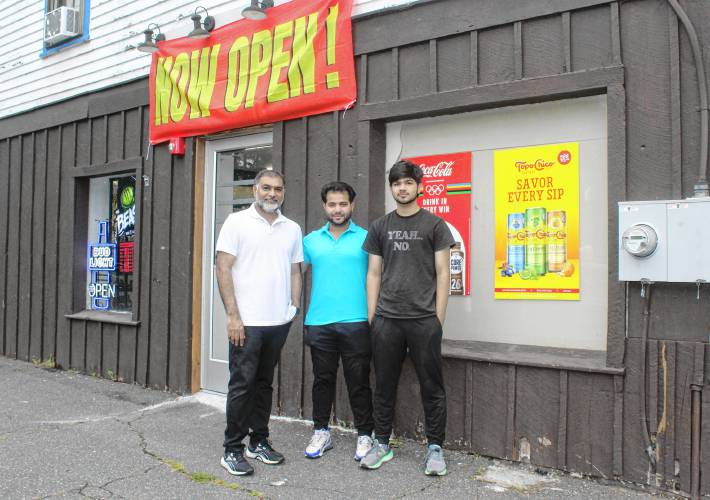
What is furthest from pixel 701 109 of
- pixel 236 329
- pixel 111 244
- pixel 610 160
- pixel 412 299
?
pixel 111 244

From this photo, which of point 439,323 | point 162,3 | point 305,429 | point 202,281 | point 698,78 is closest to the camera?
point 698,78

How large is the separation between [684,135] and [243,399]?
3.19 meters

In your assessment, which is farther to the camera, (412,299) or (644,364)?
(412,299)

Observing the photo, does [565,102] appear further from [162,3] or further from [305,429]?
[162,3]

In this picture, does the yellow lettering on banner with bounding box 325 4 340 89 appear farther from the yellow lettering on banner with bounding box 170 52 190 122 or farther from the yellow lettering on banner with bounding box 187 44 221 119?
the yellow lettering on banner with bounding box 170 52 190 122

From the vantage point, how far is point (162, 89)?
6.64 meters

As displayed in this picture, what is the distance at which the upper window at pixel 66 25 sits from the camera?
7902 millimetres

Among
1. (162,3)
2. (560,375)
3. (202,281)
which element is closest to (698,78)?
(560,375)

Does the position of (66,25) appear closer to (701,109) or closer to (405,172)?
(405,172)

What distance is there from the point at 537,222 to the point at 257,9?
307cm

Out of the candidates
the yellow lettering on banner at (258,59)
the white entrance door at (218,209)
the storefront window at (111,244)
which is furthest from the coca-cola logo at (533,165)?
the storefront window at (111,244)

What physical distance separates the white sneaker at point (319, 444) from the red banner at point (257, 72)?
263 cm

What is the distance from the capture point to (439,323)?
4082mm

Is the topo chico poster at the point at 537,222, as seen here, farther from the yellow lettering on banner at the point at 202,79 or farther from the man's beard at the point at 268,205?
the yellow lettering on banner at the point at 202,79
